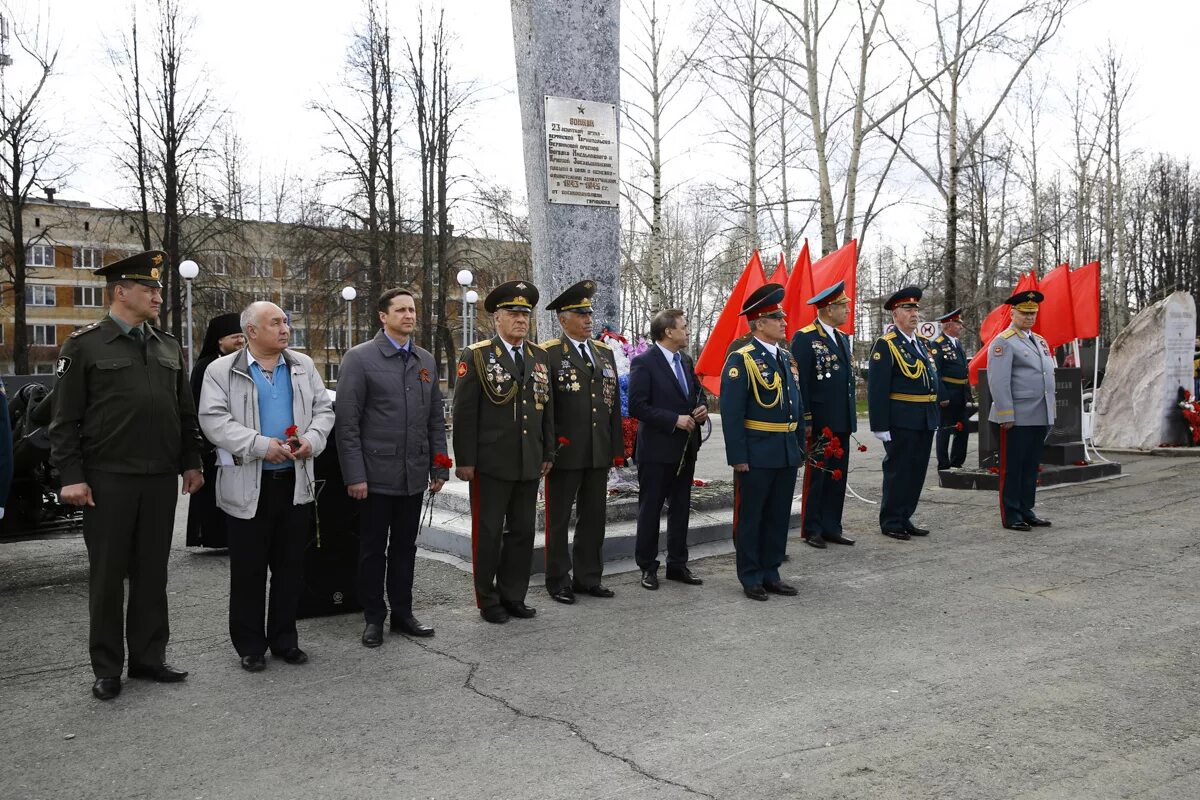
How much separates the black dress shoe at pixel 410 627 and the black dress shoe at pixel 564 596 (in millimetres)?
935

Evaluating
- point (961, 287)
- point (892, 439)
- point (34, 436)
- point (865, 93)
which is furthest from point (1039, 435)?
point (961, 287)

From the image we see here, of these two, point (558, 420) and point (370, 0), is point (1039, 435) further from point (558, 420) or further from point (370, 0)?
point (370, 0)

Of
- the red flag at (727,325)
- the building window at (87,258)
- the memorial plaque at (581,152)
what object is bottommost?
the red flag at (727,325)

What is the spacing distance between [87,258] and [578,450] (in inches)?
2661

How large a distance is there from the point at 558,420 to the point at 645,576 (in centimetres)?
120

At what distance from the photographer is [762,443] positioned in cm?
609

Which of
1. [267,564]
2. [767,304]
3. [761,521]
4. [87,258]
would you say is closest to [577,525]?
[761,521]

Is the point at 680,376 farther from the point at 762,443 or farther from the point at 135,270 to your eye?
the point at 135,270

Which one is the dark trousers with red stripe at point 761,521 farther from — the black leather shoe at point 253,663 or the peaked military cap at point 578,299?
the black leather shoe at point 253,663

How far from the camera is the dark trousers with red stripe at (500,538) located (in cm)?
559

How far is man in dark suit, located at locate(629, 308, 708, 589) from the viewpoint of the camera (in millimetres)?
6328

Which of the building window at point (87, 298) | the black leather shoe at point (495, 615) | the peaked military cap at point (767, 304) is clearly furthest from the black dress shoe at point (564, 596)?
the building window at point (87, 298)

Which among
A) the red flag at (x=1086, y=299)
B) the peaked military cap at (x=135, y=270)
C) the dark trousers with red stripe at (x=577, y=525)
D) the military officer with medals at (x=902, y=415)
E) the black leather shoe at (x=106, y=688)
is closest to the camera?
the black leather shoe at (x=106, y=688)

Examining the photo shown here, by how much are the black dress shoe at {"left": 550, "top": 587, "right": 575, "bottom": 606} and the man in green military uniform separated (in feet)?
7.38
